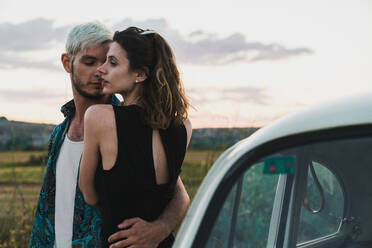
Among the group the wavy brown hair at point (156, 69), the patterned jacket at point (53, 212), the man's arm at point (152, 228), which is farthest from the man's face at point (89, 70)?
the man's arm at point (152, 228)

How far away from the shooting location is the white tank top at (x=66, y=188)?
106 inches

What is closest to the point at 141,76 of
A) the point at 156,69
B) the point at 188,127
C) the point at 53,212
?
the point at 156,69

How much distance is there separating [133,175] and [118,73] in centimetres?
51

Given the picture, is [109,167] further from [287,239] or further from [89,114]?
[287,239]

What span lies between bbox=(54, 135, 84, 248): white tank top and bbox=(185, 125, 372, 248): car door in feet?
3.57

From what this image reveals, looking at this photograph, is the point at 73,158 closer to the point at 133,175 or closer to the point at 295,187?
the point at 133,175

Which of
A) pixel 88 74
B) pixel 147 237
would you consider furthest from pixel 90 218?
pixel 88 74

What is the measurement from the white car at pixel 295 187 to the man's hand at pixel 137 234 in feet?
1.36

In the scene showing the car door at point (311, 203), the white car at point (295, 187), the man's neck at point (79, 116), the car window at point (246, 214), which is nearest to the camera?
the white car at point (295, 187)

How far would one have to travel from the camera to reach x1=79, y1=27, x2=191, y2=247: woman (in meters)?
1.98

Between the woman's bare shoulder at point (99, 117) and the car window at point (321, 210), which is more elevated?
the woman's bare shoulder at point (99, 117)

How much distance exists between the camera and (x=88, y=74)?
2719 millimetres

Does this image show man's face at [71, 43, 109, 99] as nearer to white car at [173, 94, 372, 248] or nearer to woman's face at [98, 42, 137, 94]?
woman's face at [98, 42, 137, 94]

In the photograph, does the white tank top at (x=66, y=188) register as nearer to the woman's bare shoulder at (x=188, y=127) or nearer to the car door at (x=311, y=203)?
the woman's bare shoulder at (x=188, y=127)
